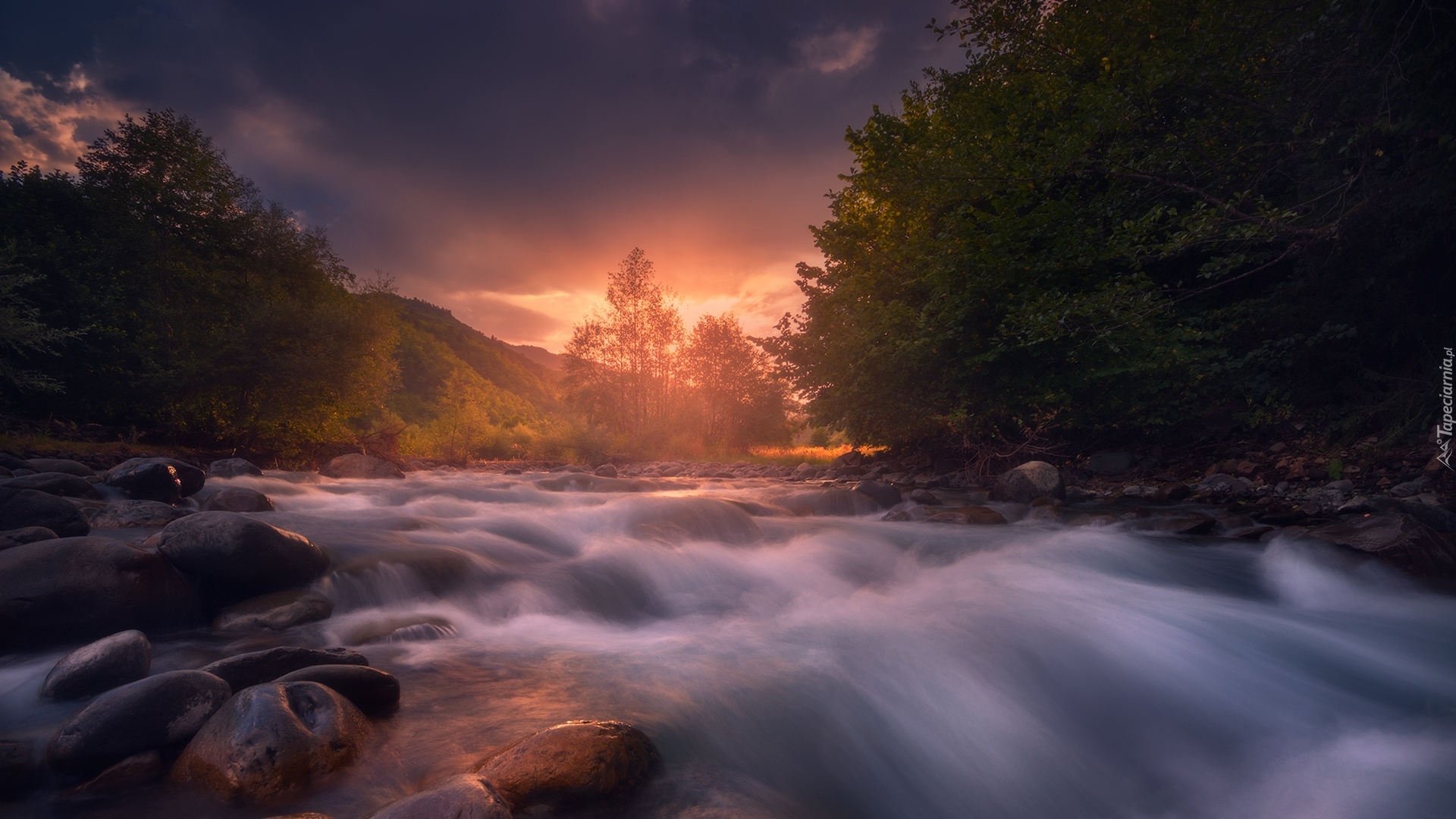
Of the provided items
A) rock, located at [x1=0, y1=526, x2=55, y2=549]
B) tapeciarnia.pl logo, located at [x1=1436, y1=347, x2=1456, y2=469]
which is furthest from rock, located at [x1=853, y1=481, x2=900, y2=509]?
rock, located at [x1=0, y1=526, x2=55, y2=549]

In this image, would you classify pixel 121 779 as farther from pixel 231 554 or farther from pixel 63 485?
pixel 63 485

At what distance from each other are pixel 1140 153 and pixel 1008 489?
6.93m

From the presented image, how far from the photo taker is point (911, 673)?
3666 millimetres

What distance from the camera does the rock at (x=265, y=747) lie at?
2023 mm

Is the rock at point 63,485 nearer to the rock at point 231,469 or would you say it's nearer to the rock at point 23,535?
the rock at point 23,535

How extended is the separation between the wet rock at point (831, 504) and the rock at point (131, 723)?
8674 millimetres

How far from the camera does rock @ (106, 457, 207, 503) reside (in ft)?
25.2

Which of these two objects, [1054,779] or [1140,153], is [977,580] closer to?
[1054,779]

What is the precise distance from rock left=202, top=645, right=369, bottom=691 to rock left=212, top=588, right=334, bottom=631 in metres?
1.49

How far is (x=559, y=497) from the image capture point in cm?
1184

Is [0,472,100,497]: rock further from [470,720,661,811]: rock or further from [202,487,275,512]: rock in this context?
[470,720,661,811]: rock

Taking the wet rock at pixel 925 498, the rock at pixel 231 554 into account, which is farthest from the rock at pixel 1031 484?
the rock at pixel 231 554

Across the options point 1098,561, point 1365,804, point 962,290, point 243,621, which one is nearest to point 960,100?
point 962,290

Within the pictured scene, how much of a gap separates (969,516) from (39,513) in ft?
36.8
